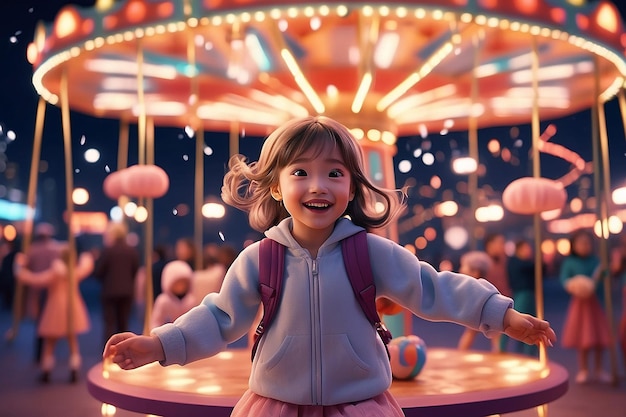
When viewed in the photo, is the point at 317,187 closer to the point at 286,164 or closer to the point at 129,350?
the point at 286,164

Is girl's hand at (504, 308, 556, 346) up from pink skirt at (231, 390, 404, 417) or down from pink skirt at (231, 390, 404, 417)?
up

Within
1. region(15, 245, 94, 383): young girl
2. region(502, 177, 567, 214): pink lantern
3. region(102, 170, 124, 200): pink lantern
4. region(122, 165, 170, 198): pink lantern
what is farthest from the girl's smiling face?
region(15, 245, 94, 383): young girl

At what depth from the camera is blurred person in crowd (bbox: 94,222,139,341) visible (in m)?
6.29

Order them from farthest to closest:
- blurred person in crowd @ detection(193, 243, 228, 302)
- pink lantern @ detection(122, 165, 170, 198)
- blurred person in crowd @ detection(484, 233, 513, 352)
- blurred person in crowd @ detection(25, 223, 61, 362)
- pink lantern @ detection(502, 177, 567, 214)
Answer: blurred person in crowd @ detection(484, 233, 513, 352) → blurred person in crowd @ detection(25, 223, 61, 362) → blurred person in crowd @ detection(193, 243, 228, 302) → pink lantern @ detection(122, 165, 170, 198) → pink lantern @ detection(502, 177, 567, 214)

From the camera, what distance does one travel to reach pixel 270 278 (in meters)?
1.77

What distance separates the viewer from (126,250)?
6438 millimetres

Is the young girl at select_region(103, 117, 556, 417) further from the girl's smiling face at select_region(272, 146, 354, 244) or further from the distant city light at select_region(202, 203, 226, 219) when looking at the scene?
the distant city light at select_region(202, 203, 226, 219)

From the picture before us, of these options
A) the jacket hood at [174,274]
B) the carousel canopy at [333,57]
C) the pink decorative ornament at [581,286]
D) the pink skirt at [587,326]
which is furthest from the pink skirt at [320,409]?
the pink skirt at [587,326]

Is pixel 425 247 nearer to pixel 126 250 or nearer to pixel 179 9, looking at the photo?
pixel 126 250

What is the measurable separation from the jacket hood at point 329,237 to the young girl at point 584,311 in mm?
4371

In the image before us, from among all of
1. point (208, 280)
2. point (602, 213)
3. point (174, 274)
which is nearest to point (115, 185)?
point (174, 274)

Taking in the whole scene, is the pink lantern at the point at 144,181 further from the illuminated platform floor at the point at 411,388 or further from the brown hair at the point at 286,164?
the brown hair at the point at 286,164

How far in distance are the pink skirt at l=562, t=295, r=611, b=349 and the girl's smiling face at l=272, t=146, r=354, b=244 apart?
4.60 meters

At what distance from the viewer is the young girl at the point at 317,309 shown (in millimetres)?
1699
